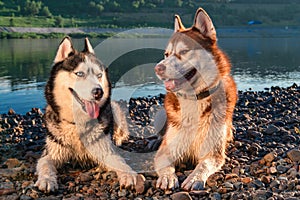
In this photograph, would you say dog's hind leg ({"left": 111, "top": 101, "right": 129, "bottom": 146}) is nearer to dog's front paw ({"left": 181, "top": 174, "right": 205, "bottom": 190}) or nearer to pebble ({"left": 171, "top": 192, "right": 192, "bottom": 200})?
dog's front paw ({"left": 181, "top": 174, "right": 205, "bottom": 190})

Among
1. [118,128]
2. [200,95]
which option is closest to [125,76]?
[118,128]

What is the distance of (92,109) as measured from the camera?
562 centimetres

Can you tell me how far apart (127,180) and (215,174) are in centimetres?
114

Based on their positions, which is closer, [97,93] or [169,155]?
[97,93]

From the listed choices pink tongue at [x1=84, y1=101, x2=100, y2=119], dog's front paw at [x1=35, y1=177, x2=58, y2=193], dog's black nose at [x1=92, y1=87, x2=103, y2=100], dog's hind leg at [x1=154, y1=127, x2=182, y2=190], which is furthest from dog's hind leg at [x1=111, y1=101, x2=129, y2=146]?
dog's front paw at [x1=35, y1=177, x2=58, y2=193]

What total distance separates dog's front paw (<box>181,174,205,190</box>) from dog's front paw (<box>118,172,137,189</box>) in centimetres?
63

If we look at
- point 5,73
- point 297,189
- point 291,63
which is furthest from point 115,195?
point 291,63

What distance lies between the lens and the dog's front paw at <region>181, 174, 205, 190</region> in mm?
5055

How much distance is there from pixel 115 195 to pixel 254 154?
7.84 feet

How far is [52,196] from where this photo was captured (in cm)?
514

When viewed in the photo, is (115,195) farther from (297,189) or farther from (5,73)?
(5,73)

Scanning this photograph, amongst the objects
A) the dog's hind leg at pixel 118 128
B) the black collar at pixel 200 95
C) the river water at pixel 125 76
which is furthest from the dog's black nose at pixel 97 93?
the river water at pixel 125 76

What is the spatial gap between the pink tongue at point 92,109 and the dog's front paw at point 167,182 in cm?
125

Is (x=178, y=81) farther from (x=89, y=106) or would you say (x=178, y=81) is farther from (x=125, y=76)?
(x=125, y=76)
